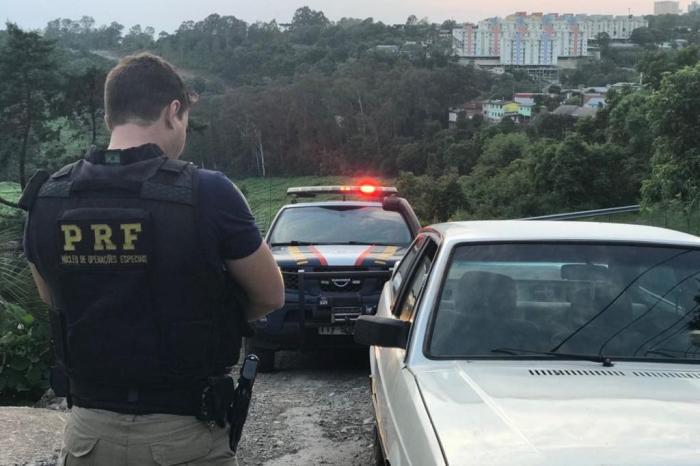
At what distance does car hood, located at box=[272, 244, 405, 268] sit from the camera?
675cm

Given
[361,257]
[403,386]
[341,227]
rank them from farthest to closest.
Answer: [341,227] → [361,257] → [403,386]

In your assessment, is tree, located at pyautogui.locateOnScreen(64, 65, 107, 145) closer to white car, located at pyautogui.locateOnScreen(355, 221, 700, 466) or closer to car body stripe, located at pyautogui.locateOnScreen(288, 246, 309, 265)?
car body stripe, located at pyautogui.locateOnScreen(288, 246, 309, 265)

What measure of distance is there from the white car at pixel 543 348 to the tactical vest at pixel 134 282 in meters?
0.81

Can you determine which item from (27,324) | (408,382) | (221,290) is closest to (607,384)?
(408,382)

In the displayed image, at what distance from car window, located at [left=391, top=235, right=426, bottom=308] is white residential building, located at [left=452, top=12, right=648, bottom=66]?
398 feet

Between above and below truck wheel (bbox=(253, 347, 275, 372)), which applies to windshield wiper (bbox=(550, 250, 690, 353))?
above

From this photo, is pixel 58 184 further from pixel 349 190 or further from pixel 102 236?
pixel 349 190

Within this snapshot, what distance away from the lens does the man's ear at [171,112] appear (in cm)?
220

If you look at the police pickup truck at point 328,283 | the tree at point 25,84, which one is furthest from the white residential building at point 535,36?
the police pickup truck at point 328,283

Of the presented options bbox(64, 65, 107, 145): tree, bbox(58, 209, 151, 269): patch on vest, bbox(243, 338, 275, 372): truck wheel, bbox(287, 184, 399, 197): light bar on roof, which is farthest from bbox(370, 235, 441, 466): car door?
bbox(64, 65, 107, 145): tree

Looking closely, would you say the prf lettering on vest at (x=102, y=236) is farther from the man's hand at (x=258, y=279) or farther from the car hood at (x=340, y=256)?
the car hood at (x=340, y=256)

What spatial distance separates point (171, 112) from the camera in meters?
2.21

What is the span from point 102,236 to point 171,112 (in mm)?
400

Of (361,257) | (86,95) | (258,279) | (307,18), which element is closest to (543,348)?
(258,279)
